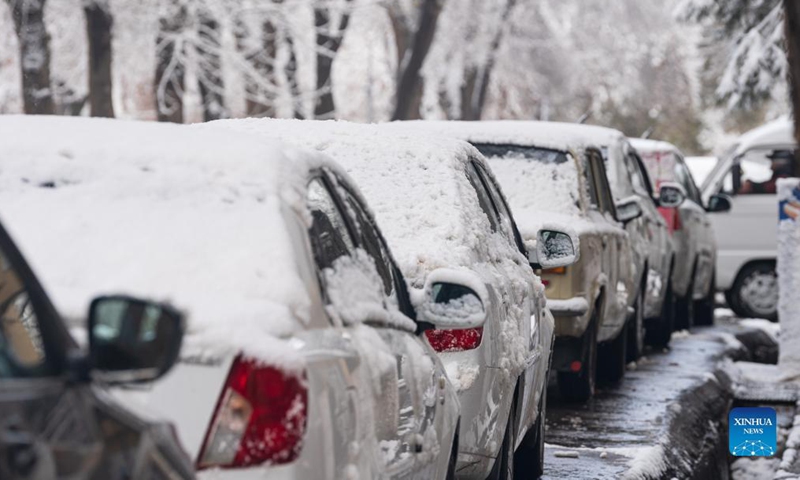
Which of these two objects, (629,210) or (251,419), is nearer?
(251,419)

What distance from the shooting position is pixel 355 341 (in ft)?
13.7

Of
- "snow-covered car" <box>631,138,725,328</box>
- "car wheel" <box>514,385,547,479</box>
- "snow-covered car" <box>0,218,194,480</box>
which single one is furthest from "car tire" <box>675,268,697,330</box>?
"snow-covered car" <box>0,218,194,480</box>

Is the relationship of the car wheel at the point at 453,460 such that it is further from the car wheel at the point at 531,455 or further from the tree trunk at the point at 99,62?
the tree trunk at the point at 99,62

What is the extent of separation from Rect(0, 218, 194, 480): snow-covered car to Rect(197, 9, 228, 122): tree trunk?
23709 millimetres

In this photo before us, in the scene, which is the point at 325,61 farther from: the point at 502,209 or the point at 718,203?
the point at 502,209

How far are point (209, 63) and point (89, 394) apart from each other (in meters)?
25.9

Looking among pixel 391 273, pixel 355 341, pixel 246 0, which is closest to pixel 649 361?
pixel 391 273

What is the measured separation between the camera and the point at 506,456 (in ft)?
22.8

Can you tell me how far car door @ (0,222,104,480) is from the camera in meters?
2.78

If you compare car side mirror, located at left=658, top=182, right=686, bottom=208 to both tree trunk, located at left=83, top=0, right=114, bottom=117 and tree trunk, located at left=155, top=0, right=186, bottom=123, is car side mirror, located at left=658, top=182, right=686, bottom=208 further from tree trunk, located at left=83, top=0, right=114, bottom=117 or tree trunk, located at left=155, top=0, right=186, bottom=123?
tree trunk, located at left=155, top=0, right=186, bottom=123

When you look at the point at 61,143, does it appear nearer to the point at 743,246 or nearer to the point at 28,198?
the point at 28,198

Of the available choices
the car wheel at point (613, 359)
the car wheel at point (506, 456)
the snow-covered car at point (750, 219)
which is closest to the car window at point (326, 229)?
the car wheel at point (506, 456)

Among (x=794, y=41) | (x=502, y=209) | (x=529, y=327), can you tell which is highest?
(x=794, y=41)

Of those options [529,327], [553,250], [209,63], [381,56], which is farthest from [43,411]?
[381,56]
